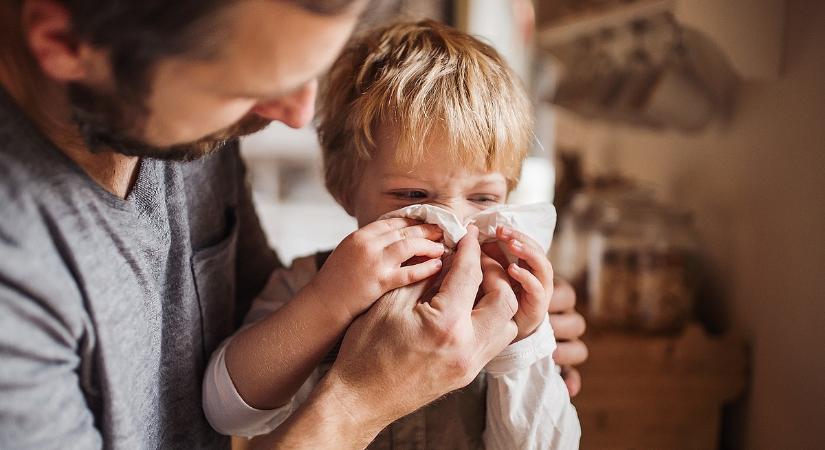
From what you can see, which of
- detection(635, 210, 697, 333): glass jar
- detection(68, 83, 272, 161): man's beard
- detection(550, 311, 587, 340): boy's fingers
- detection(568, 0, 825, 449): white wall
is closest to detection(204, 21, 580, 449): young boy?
detection(550, 311, 587, 340): boy's fingers

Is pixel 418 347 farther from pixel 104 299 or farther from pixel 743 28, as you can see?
pixel 743 28

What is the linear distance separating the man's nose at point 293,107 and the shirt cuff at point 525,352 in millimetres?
431

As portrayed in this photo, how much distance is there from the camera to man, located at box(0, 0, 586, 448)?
64 centimetres

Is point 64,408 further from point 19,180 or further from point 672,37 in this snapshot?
point 672,37

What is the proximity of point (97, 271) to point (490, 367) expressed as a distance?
54 cm

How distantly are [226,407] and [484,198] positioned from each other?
49 centimetres

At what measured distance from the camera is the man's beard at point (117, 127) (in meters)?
0.68

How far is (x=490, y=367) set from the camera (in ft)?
3.13

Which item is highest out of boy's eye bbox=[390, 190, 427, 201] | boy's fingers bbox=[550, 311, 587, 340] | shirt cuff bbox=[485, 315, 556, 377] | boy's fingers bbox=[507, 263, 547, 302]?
boy's eye bbox=[390, 190, 427, 201]

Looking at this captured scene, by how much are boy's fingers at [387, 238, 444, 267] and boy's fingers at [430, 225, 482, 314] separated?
0.04m

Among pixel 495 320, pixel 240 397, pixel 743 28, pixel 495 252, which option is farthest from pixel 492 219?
pixel 743 28

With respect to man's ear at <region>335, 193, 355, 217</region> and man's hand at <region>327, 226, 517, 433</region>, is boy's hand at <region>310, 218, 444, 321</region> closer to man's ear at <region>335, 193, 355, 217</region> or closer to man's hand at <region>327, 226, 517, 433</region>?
man's hand at <region>327, 226, 517, 433</region>

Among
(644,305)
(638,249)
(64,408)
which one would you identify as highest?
(64,408)

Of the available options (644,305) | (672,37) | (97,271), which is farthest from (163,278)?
(672,37)
